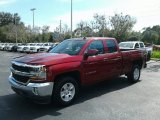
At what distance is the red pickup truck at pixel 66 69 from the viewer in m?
6.69

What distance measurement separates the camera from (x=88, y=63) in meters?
7.87

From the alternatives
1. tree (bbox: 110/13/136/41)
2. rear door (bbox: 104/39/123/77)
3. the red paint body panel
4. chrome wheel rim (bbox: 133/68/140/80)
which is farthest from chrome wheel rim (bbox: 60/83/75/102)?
tree (bbox: 110/13/136/41)

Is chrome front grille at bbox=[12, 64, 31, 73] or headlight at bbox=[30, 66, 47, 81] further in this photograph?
chrome front grille at bbox=[12, 64, 31, 73]

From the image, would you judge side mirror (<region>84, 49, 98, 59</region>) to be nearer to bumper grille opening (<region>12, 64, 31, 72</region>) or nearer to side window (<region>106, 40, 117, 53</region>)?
side window (<region>106, 40, 117, 53</region>)

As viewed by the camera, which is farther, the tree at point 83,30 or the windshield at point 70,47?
the tree at point 83,30

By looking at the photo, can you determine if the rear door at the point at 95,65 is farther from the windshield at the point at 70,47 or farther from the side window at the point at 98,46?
the windshield at the point at 70,47

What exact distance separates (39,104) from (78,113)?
1364 millimetres

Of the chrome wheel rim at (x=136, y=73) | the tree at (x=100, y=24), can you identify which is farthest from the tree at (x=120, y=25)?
the chrome wheel rim at (x=136, y=73)

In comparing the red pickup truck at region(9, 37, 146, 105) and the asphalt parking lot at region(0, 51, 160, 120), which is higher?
the red pickup truck at region(9, 37, 146, 105)

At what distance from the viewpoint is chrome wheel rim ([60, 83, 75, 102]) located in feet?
Result: 23.7

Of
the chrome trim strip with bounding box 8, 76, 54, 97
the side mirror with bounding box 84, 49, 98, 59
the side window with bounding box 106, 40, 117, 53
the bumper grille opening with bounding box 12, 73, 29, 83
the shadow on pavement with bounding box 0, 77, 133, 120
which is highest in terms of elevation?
the side window with bounding box 106, 40, 117, 53

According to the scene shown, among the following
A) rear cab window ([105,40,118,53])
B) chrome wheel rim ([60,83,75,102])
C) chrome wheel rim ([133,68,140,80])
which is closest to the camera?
chrome wheel rim ([60,83,75,102])

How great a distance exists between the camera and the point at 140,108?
23.0ft

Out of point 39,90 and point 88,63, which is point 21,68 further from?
point 88,63
